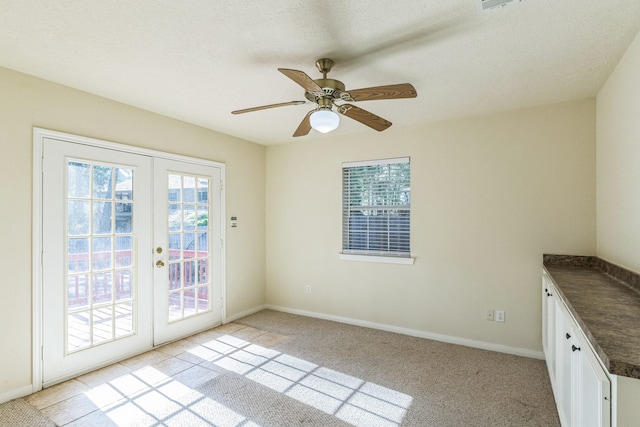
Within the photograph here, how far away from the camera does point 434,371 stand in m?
2.94

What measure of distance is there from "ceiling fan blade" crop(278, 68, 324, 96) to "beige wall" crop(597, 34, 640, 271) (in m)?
1.96

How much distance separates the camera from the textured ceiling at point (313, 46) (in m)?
Answer: 1.76

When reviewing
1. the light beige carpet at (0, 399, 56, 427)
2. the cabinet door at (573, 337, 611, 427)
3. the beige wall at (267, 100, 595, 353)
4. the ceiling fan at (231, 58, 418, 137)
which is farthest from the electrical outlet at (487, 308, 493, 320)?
the light beige carpet at (0, 399, 56, 427)

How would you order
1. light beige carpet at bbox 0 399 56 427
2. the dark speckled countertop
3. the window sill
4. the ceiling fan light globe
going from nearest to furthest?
the dark speckled countertop < the ceiling fan light globe < light beige carpet at bbox 0 399 56 427 < the window sill

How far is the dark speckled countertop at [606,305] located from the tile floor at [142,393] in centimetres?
207

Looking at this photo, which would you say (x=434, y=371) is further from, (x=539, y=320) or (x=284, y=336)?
(x=284, y=336)

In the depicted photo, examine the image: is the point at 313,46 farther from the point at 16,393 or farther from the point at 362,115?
the point at 16,393

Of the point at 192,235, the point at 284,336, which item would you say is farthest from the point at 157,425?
the point at 192,235

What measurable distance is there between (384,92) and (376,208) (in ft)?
7.21

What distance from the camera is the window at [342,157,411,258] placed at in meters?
3.94

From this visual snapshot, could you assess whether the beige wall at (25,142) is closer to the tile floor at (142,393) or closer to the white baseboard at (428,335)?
the tile floor at (142,393)

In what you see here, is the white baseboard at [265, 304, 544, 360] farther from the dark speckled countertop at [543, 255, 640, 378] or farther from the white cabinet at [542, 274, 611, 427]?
the dark speckled countertop at [543, 255, 640, 378]

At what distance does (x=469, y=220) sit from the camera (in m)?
3.51

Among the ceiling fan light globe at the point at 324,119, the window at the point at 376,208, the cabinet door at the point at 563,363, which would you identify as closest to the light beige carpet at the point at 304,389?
the cabinet door at the point at 563,363
